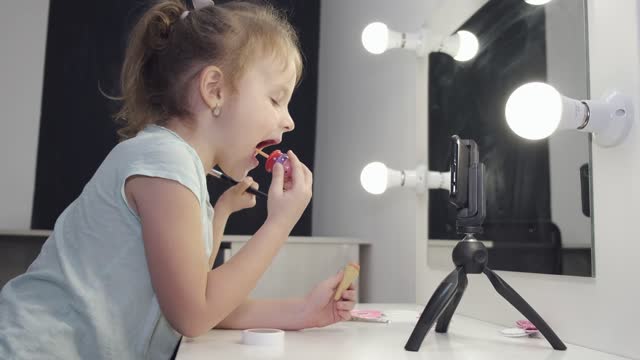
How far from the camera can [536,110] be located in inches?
25.2

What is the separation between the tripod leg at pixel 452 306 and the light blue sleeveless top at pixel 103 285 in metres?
0.31

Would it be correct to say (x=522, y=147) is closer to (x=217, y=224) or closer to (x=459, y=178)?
(x=459, y=178)

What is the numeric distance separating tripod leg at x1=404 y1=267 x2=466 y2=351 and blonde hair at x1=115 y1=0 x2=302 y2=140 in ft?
1.36

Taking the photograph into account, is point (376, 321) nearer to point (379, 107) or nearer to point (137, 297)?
point (137, 297)

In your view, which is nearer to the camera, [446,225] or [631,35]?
[631,35]

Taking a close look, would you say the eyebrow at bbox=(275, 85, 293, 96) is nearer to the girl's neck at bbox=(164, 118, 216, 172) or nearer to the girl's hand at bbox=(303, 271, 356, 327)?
the girl's neck at bbox=(164, 118, 216, 172)


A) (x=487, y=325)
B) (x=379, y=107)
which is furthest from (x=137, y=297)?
(x=379, y=107)

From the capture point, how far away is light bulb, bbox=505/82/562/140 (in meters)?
Result: 0.63

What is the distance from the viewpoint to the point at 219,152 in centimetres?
87

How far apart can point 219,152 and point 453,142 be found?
1.20 feet

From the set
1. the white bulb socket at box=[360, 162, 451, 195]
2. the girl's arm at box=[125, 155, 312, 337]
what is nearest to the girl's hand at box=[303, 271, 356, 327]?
the girl's arm at box=[125, 155, 312, 337]

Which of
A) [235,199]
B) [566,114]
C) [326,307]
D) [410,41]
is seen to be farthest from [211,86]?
[410,41]

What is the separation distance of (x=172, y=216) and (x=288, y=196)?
0.16 meters

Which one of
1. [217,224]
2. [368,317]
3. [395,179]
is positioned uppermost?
[395,179]
